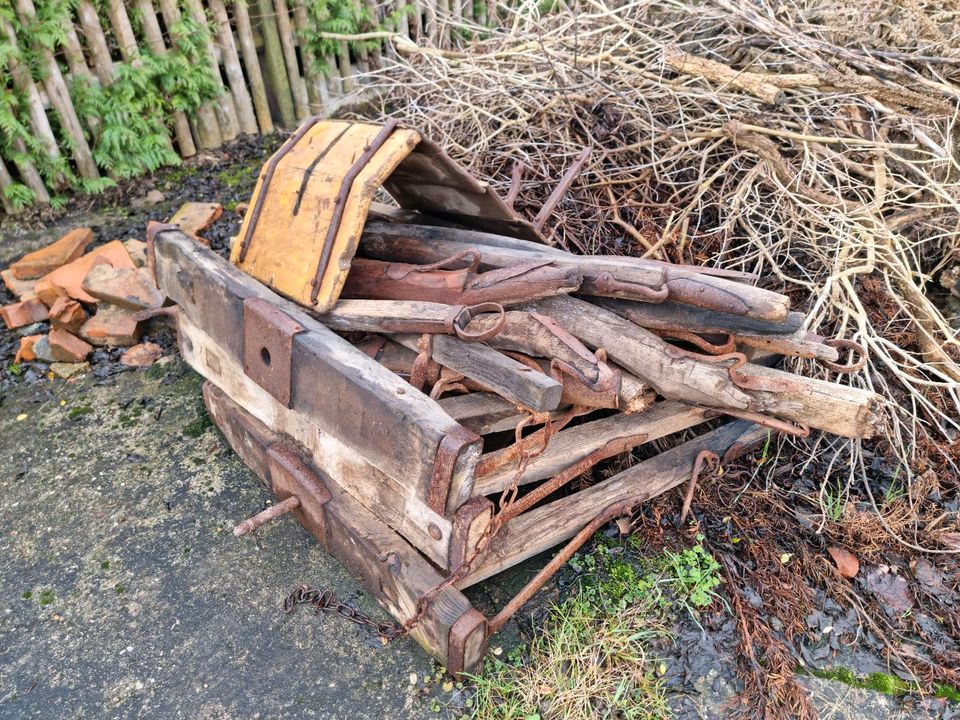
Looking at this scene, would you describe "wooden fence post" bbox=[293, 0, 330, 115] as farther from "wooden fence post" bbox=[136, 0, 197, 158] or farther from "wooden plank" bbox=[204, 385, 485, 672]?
"wooden plank" bbox=[204, 385, 485, 672]

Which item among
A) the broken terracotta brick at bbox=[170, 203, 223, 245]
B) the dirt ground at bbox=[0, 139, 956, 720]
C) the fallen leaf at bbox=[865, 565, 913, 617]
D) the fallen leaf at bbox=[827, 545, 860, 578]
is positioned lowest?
the fallen leaf at bbox=[865, 565, 913, 617]

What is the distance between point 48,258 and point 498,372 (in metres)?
3.39

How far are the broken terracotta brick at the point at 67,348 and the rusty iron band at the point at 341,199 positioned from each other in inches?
76.0

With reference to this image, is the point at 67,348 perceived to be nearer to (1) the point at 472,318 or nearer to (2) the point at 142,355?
(2) the point at 142,355

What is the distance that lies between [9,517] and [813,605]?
125 inches

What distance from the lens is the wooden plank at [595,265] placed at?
2.12 meters

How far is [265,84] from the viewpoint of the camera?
602cm

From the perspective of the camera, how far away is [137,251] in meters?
4.27

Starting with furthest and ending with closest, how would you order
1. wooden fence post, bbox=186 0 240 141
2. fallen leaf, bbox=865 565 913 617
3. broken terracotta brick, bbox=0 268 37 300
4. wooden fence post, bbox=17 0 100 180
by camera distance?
wooden fence post, bbox=186 0 240 141, wooden fence post, bbox=17 0 100 180, broken terracotta brick, bbox=0 268 37 300, fallen leaf, bbox=865 565 913 617

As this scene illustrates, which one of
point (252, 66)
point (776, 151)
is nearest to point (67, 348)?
point (252, 66)

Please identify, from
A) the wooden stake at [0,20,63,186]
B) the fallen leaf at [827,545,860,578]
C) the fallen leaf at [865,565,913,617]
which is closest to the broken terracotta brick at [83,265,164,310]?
the wooden stake at [0,20,63,186]

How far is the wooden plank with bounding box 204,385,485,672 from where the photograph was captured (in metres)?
2.17

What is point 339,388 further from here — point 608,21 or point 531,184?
point 608,21

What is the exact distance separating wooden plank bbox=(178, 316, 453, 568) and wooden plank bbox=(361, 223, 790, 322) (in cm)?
76
